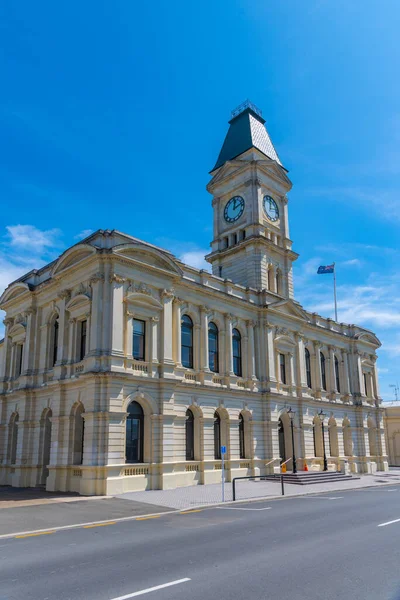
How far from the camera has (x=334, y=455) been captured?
41.4m

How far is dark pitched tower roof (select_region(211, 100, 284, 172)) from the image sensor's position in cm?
4205

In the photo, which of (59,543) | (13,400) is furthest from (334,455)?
(59,543)

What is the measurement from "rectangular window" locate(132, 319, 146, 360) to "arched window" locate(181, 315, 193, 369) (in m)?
3.59

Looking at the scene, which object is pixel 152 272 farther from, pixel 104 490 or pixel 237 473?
pixel 237 473

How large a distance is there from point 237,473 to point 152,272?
1390 cm

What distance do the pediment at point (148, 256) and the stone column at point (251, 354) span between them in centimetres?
842

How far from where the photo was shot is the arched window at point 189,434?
94.7ft

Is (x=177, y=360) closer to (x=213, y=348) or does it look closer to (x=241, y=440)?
(x=213, y=348)

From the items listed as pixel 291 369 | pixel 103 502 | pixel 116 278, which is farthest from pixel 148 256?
pixel 291 369

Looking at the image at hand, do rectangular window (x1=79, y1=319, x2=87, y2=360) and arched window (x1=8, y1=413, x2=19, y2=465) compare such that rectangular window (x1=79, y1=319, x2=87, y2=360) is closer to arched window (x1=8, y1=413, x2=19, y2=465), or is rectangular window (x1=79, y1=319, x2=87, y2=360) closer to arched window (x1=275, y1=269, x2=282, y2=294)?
arched window (x1=8, y1=413, x2=19, y2=465)

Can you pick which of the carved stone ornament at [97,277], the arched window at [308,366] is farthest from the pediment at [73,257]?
the arched window at [308,366]

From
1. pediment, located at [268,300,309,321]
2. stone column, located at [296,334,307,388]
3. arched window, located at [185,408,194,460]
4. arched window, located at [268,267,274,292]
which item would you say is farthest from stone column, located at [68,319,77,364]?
stone column, located at [296,334,307,388]

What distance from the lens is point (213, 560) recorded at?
975 cm

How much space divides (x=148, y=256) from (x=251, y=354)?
11324 millimetres
